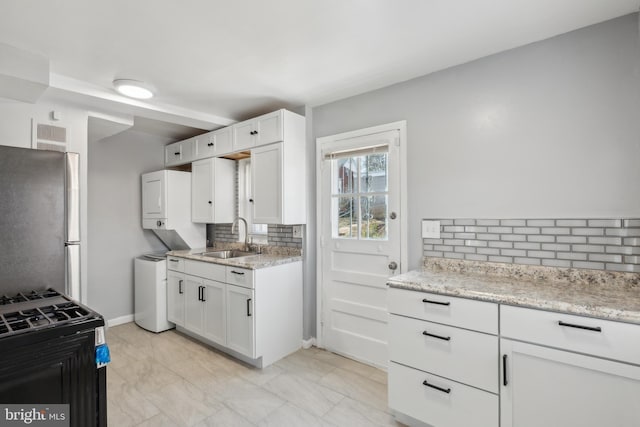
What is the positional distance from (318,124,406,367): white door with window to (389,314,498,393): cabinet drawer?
2.34 ft

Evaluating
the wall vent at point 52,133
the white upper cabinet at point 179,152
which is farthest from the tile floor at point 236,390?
the white upper cabinet at point 179,152

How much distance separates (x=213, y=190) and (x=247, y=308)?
1.54 m

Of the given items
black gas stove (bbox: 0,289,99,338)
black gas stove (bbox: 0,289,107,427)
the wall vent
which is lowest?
black gas stove (bbox: 0,289,107,427)

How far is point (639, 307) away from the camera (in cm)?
141

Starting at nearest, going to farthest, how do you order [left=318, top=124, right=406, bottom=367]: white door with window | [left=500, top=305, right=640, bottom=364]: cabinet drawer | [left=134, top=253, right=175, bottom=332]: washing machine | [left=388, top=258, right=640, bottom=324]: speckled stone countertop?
1. [left=500, top=305, right=640, bottom=364]: cabinet drawer
2. [left=388, top=258, right=640, bottom=324]: speckled stone countertop
3. [left=318, top=124, right=406, bottom=367]: white door with window
4. [left=134, top=253, right=175, bottom=332]: washing machine

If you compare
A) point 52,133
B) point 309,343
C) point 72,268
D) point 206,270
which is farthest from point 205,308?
point 52,133

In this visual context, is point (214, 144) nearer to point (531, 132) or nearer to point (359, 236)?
point (359, 236)

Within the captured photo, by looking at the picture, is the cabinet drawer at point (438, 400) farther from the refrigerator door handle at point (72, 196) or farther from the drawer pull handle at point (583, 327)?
the refrigerator door handle at point (72, 196)

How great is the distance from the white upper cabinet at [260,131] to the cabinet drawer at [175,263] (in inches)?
53.9

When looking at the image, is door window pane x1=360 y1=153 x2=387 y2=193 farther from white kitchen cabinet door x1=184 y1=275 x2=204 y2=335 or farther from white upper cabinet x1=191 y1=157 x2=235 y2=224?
white kitchen cabinet door x1=184 y1=275 x2=204 y2=335

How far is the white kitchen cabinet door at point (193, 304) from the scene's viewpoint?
324cm

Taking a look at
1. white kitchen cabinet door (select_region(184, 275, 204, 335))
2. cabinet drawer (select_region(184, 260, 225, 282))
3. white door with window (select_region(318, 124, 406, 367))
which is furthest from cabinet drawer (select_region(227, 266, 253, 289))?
white door with window (select_region(318, 124, 406, 367))

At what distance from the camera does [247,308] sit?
9.02 feet

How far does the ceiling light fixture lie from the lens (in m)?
2.54
